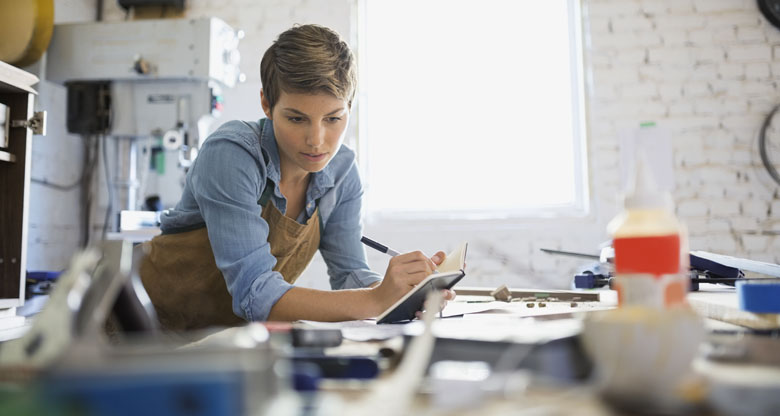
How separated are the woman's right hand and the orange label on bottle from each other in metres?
0.60

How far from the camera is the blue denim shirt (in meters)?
1.10

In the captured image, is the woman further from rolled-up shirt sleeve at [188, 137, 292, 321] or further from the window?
the window

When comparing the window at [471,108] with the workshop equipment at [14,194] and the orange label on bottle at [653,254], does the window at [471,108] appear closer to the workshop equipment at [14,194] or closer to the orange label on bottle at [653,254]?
the workshop equipment at [14,194]

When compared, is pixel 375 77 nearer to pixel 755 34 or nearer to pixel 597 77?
pixel 597 77

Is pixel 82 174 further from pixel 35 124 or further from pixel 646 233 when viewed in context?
pixel 646 233

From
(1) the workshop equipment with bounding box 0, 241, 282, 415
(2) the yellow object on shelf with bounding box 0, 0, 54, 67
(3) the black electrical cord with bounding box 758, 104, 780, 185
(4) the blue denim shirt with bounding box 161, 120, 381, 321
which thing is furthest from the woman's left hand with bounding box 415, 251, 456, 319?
(3) the black electrical cord with bounding box 758, 104, 780, 185

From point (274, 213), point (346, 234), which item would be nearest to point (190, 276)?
point (274, 213)

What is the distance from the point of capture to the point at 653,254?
0.52 meters

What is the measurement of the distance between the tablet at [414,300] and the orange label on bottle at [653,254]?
467mm

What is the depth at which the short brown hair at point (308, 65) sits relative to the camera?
4.05 ft

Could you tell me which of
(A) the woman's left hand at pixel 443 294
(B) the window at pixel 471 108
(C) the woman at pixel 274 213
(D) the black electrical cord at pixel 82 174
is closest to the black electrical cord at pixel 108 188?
(D) the black electrical cord at pixel 82 174

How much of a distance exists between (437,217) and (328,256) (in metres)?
1.75

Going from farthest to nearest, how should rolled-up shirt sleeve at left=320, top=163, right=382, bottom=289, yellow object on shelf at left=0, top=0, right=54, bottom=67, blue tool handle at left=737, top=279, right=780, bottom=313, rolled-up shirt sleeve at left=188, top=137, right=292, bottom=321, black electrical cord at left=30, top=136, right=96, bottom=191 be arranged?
black electrical cord at left=30, top=136, right=96, bottom=191 < yellow object on shelf at left=0, top=0, right=54, bottom=67 < rolled-up shirt sleeve at left=320, top=163, right=382, bottom=289 < rolled-up shirt sleeve at left=188, top=137, right=292, bottom=321 < blue tool handle at left=737, top=279, right=780, bottom=313

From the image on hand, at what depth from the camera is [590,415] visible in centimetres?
34
